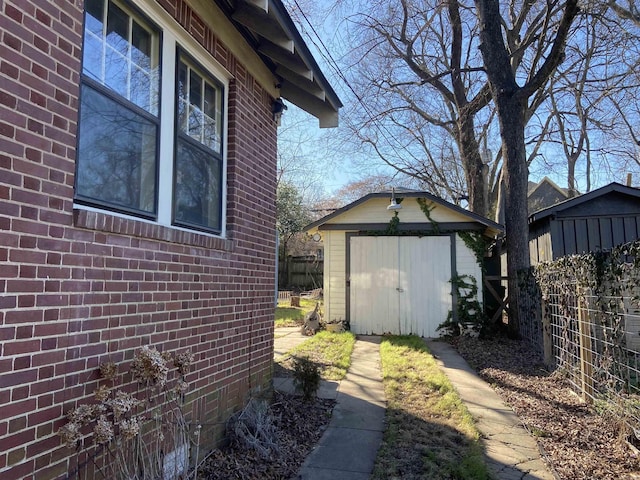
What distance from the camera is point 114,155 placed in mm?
2686

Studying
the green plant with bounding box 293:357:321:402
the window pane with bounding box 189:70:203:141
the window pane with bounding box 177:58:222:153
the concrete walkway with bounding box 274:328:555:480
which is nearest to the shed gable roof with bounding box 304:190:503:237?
the concrete walkway with bounding box 274:328:555:480

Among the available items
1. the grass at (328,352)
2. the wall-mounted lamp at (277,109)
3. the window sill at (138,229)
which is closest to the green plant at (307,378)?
the grass at (328,352)

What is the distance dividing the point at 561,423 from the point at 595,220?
627cm

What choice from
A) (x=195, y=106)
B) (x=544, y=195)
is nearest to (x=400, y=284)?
(x=195, y=106)

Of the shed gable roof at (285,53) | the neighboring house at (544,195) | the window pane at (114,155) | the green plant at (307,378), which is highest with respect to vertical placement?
the neighboring house at (544,195)

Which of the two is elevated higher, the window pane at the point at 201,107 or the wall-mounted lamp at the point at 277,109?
the wall-mounted lamp at the point at 277,109

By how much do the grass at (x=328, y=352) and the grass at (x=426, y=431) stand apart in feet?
2.54

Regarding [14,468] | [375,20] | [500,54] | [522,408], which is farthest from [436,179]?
[14,468]

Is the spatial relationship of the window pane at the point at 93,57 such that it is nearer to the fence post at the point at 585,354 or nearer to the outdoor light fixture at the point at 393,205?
the fence post at the point at 585,354

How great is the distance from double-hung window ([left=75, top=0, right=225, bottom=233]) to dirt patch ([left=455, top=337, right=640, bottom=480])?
368cm

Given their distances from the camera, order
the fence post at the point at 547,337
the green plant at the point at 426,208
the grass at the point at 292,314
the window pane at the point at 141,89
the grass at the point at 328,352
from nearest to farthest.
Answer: the window pane at the point at 141,89 < the fence post at the point at 547,337 < the grass at the point at 328,352 < the green plant at the point at 426,208 < the grass at the point at 292,314

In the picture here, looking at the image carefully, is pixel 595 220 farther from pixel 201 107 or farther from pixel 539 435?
pixel 201 107

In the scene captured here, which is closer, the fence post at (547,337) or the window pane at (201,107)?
the window pane at (201,107)

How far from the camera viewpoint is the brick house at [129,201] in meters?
1.95
